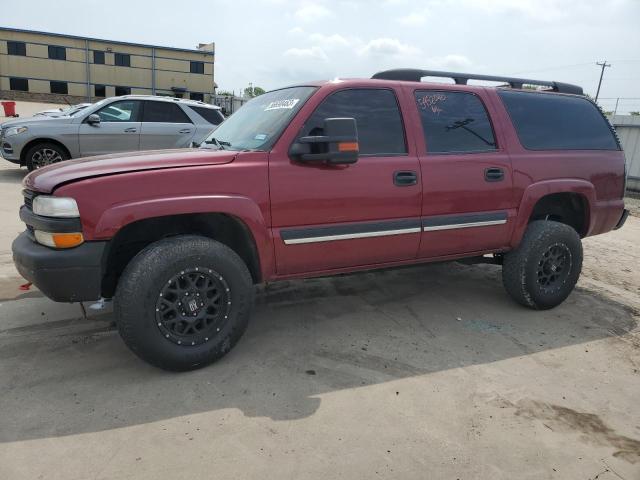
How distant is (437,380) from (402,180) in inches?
55.4

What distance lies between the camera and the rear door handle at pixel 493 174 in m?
3.90

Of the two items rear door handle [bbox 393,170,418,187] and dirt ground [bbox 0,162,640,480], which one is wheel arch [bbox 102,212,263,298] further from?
rear door handle [bbox 393,170,418,187]

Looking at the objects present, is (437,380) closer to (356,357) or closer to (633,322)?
(356,357)

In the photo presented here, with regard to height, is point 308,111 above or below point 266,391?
above

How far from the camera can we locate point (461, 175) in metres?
3.80

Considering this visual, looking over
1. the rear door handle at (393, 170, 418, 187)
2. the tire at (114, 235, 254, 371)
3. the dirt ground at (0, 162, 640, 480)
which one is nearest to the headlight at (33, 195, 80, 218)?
the tire at (114, 235, 254, 371)

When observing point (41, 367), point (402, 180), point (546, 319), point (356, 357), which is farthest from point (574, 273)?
point (41, 367)

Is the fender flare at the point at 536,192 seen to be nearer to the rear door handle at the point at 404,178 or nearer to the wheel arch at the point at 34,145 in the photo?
the rear door handle at the point at 404,178

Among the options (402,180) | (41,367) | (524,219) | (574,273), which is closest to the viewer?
(41,367)

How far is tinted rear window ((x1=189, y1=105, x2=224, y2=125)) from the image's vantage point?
9.53 meters

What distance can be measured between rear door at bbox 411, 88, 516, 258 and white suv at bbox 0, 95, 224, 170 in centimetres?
594

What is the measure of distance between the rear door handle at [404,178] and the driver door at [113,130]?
7013 millimetres

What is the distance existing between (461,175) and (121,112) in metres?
7.44

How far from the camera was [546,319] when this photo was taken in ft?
13.9
